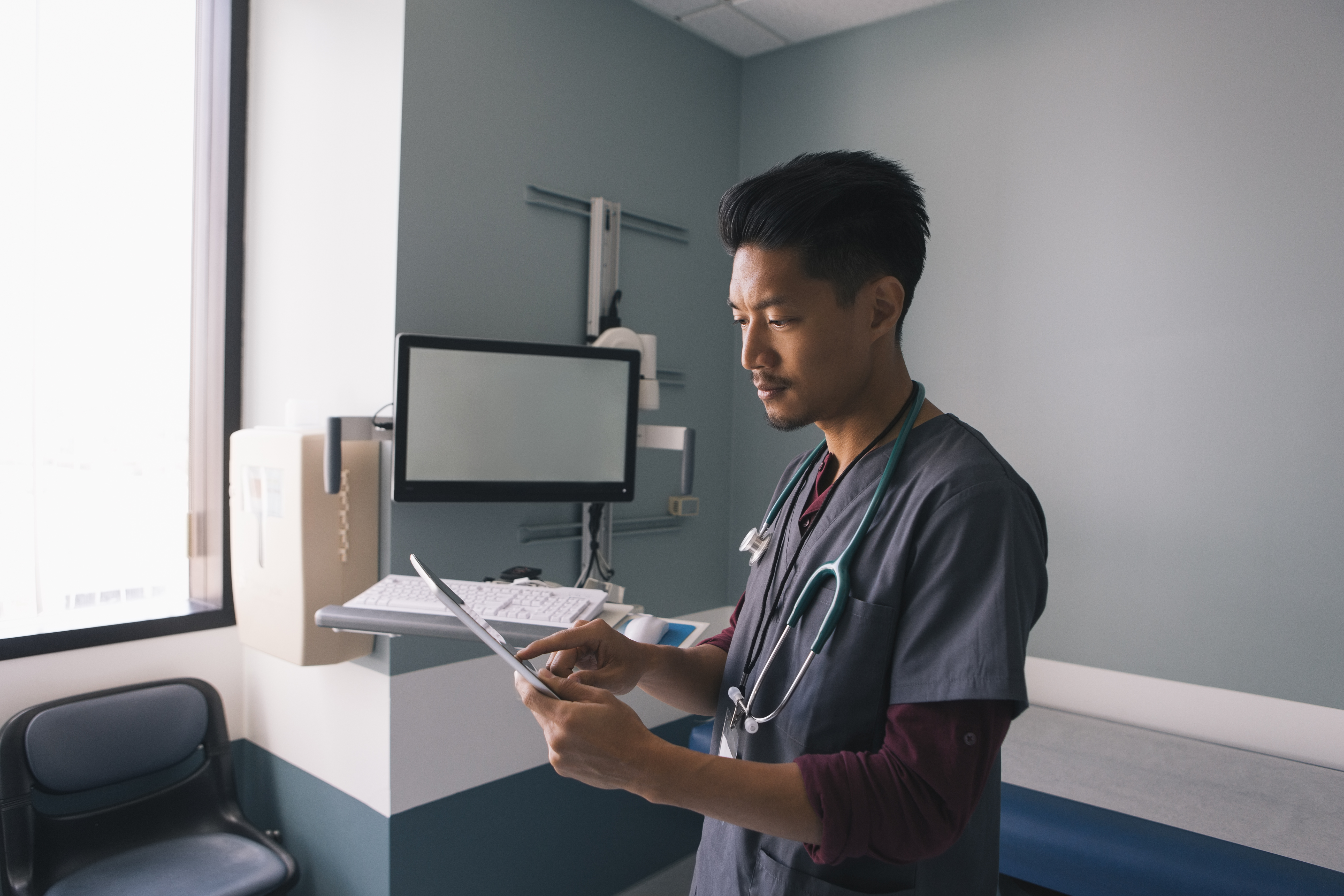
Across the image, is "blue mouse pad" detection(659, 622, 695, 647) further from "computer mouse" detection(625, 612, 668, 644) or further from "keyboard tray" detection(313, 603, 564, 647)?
"keyboard tray" detection(313, 603, 564, 647)

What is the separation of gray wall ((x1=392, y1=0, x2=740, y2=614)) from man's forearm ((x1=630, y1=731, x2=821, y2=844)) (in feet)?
4.13

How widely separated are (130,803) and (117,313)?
1.15m

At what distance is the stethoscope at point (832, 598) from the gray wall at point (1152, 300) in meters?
1.39

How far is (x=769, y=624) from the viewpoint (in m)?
1.03

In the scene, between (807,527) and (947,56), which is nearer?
(807,527)

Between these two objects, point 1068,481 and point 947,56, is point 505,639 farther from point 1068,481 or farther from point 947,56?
point 947,56

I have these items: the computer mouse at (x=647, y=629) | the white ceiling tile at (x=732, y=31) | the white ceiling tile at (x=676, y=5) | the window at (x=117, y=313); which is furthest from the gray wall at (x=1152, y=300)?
the window at (x=117, y=313)

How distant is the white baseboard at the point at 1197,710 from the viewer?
188cm

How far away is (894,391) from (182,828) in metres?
2.00

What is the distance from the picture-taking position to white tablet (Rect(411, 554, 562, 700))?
867mm

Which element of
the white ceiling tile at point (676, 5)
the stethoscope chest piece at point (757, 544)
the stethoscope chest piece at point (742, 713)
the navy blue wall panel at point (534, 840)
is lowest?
the navy blue wall panel at point (534, 840)

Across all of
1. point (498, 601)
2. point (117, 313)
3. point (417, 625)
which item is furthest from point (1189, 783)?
point (117, 313)

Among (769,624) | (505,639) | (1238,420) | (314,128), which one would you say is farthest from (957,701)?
(314,128)

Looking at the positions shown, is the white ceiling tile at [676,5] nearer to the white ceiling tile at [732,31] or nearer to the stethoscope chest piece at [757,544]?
the white ceiling tile at [732,31]
